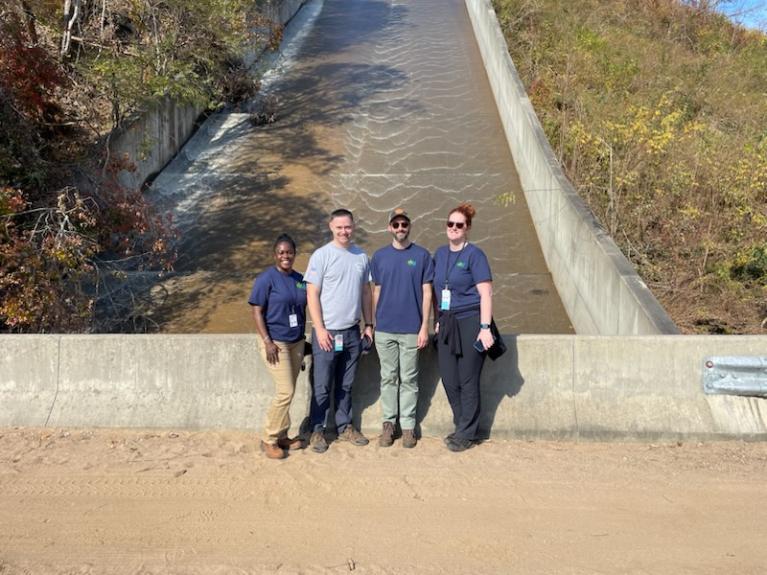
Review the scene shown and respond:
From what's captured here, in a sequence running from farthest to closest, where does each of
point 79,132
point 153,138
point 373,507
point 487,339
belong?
point 153,138 → point 79,132 → point 487,339 → point 373,507

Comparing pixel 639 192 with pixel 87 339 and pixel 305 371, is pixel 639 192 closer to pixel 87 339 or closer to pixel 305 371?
pixel 305 371

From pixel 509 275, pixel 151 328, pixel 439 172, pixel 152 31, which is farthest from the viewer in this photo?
pixel 439 172

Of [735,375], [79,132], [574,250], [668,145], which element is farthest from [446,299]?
[668,145]

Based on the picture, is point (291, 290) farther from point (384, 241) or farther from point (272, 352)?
point (384, 241)

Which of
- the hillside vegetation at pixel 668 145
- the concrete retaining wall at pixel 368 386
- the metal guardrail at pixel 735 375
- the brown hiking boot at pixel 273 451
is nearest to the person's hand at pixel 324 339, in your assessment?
the concrete retaining wall at pixel 368 386

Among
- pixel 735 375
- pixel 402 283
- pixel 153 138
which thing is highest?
pixel 153 138

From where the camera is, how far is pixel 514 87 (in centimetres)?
1636

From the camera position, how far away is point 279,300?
5.91 m

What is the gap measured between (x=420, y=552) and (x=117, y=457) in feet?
8.24

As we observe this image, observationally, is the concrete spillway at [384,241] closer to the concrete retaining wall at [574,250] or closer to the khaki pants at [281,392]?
the concrete retaining wall at [574,250]

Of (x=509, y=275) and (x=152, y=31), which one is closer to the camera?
(x=509, y=275)

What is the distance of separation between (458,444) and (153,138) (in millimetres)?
10178

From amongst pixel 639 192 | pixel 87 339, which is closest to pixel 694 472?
pixel 87 339

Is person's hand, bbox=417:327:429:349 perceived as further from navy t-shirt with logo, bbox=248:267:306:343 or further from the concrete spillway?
navy t-shirt with logo, bbox=248:267:306:343
